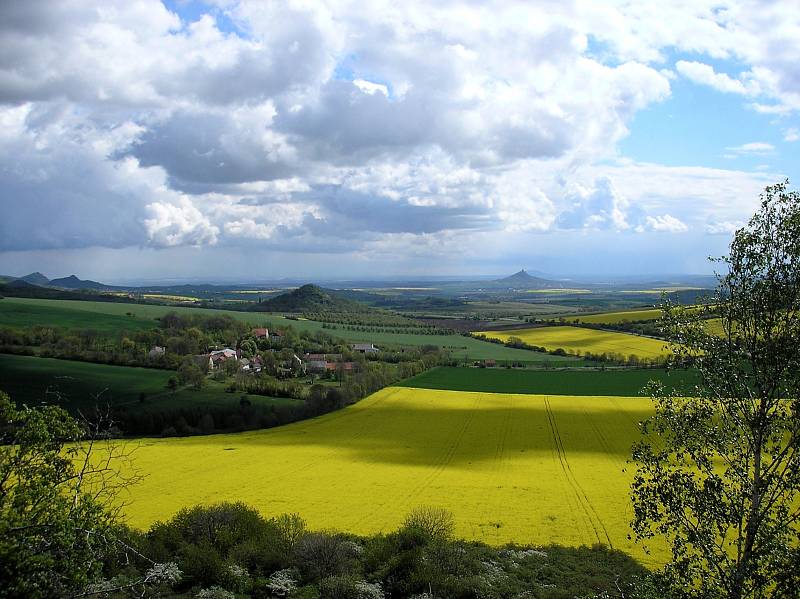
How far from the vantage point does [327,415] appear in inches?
2157

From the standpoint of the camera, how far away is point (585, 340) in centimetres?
9625

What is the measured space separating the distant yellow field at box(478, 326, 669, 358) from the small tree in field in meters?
71.2

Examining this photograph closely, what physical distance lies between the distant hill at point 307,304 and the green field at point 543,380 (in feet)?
297

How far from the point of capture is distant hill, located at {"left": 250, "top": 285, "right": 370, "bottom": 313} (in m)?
161

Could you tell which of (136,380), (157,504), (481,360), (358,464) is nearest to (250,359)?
(136,380)

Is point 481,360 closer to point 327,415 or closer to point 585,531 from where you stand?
point 327,415

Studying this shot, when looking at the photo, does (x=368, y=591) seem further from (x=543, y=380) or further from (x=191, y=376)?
(x=543, y=380)

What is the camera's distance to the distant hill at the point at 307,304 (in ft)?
529

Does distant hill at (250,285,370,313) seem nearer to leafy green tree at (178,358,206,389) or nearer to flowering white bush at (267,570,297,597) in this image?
leafy green tree at (178,358,206,389)

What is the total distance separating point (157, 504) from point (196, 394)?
30501 mm

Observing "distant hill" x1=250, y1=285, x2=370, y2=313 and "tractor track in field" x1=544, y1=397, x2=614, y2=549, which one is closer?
"tractor track in field" x1=544, y1=397, x2=614, y2=549

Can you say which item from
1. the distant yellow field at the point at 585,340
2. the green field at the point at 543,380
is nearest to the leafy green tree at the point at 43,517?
the green field at the point at 543,380

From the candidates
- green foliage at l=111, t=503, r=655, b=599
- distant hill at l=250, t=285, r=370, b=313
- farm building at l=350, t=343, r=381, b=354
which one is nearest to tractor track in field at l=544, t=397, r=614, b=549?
green foliage at l=111, t=503, r=655, b=599

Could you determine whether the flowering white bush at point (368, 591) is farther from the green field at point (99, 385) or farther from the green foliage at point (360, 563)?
the green field at point (99, 385)
